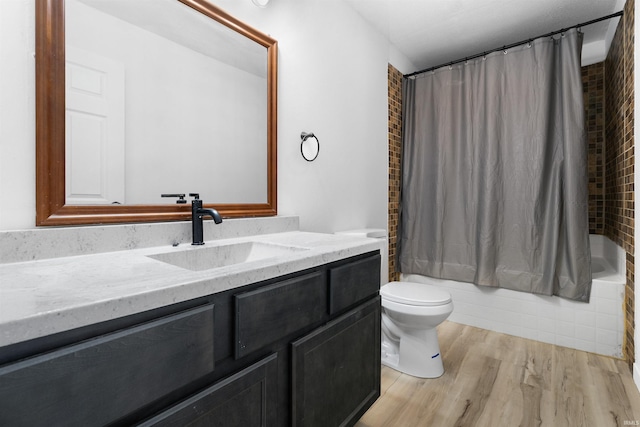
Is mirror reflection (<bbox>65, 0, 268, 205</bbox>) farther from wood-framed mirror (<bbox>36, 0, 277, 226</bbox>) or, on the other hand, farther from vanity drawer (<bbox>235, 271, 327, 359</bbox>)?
vanity drawer (<bbox>235, 271, 327, 359</bbox>)

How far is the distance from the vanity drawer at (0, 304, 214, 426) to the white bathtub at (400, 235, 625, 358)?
Result: 2.47 m

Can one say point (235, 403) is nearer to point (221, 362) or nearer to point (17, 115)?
point (221, 362)

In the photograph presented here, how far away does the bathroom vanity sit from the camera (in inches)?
20.3

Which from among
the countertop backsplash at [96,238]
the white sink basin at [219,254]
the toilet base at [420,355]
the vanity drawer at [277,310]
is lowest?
the toilet base at [420,355]

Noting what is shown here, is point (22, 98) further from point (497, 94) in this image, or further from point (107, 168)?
point (497, 94)

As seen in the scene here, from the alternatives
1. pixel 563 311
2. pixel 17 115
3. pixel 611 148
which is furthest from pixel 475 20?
pixel 17 115

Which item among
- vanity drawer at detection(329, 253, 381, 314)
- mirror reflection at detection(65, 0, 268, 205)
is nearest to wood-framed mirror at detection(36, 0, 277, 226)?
mirror reflection at detection(65, 0, 268, 205)

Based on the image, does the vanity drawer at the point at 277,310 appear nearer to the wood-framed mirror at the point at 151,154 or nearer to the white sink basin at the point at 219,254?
the white sink basin at the point at 219,254

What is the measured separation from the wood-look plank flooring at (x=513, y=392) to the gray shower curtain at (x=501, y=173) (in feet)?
1.65

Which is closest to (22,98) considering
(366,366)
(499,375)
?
(366,366)

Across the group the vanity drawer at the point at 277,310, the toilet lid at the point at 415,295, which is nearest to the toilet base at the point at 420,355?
the toilet lid at the point at 415,295

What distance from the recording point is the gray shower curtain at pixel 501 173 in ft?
7.25

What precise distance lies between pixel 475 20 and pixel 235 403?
2.86m

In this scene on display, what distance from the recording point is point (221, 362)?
78 cm
